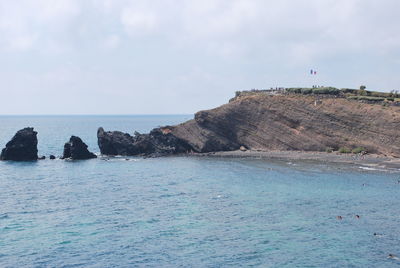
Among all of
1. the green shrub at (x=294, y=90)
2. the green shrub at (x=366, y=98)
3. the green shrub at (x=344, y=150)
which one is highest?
the green shrub at (x=294, y=90)

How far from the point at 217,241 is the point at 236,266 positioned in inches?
265

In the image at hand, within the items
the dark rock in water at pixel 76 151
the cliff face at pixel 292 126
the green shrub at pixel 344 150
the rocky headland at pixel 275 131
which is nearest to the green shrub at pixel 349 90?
the rocky headland at pixel 275 131

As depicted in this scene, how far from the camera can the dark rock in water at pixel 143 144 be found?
120 meters

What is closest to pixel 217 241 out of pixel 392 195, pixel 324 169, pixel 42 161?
pixel 392 195

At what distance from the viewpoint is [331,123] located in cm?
11231

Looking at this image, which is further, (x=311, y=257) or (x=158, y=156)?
(x=158, y=156)

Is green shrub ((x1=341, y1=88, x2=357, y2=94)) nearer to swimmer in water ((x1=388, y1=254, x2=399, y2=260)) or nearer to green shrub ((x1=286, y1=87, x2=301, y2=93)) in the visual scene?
green shrub ((x1=286, y1=87, x2=301, y2=93))

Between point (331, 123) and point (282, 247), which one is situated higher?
point (331, 123)

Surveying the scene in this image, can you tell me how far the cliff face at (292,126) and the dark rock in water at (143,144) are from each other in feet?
3.46

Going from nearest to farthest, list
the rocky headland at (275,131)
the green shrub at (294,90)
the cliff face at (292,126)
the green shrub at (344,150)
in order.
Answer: the cliff face at (292,126), the rocky headland at (275,131), the green shrub at (344,150), the green shrub at (294,90)

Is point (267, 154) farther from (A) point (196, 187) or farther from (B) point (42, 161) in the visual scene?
(B) point (42, 161)

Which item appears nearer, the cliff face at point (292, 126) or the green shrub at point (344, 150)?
the cliff face at point (292, 126)

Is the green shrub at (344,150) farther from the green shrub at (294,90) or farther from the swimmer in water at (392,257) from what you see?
the swimmer in water at (392,257)

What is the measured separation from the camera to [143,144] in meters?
121
